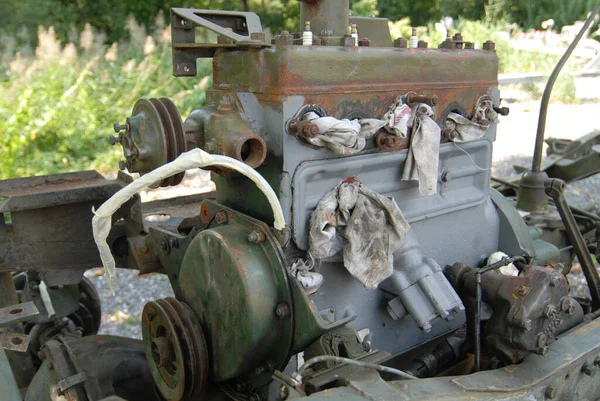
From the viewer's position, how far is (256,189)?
2.11 meters

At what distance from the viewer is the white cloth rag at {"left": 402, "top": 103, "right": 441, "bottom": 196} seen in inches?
86.1

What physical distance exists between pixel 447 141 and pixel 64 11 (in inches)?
492

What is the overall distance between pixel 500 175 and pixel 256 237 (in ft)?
19.5

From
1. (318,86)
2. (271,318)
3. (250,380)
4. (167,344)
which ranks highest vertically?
(318,86)

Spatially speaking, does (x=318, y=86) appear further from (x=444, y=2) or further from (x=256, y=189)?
(x=444, y=2)

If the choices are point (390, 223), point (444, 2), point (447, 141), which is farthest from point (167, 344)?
point (444, 2)

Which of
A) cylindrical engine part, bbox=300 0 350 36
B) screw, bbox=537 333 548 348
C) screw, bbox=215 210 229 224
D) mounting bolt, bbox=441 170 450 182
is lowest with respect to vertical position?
screw, bbox=537 333 548 348

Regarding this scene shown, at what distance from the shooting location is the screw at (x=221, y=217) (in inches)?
86.2

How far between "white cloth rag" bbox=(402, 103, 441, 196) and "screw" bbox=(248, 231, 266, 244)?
1.90 feet

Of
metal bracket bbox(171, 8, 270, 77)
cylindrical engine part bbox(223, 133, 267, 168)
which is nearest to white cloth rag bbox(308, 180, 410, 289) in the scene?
cylindrical engine part bbox(223, 133, 267, 168)

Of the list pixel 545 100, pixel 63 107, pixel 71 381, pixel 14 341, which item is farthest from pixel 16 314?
pixel 63 107

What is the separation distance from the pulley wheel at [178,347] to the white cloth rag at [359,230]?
48 cm

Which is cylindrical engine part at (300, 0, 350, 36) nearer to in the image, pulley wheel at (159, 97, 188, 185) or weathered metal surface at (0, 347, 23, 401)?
pulley wheel at (159, 97, 188, 185)

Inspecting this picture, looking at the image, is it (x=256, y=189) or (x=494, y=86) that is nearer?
(x=256, y=189)
